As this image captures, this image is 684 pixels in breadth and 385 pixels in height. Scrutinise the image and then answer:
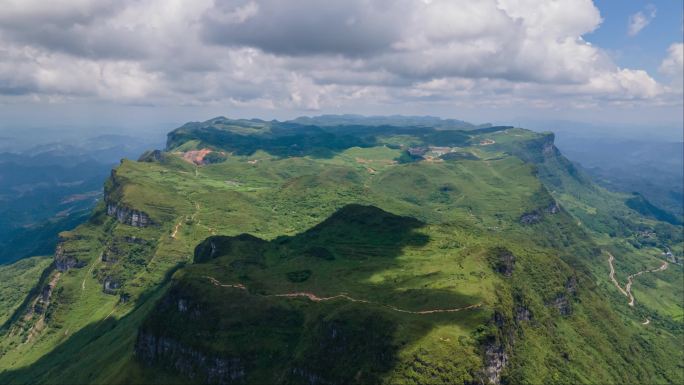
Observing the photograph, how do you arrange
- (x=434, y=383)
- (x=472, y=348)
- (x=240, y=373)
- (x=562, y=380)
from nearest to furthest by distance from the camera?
(x=434, y=383) < (x=472, y=348) < (x=240, y=373) < (x=562, y=380)

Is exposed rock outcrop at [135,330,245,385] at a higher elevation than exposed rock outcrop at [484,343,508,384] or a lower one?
lower

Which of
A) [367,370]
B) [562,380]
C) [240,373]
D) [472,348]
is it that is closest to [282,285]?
[240,373]

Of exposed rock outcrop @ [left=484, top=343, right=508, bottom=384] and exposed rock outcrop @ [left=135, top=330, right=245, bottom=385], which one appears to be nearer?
exposed rock outcrop @ [left=484, top=343, right=508, bottom=384]

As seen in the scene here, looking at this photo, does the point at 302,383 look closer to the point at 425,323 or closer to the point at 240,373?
the point at 240,373

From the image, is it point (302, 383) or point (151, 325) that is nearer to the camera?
point (302, 383)

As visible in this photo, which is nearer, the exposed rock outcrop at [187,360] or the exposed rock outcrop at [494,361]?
the exposed rock outcrop at [494,361]

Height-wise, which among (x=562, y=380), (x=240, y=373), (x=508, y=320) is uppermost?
(x=508, y=320)

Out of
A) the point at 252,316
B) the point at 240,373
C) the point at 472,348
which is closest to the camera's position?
the point at 472,348

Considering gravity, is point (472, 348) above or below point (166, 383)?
above

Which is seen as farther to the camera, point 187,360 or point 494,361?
point 187,360

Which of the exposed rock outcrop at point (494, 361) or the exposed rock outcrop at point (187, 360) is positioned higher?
the exposed rock outcrop at point (494, 361)

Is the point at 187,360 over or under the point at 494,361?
under
